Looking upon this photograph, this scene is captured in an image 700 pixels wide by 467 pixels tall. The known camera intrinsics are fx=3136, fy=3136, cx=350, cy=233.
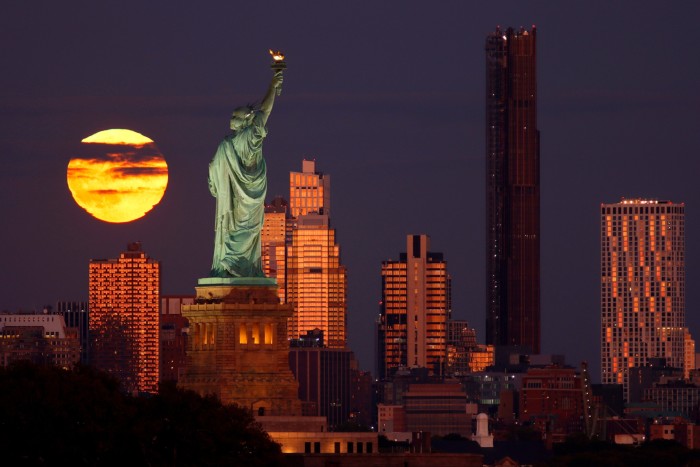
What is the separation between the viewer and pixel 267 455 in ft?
340

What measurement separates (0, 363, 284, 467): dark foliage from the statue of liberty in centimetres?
1955

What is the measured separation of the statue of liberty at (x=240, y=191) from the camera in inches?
4798

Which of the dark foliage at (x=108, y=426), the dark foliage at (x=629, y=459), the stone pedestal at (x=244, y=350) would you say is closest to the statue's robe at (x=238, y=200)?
the stone pedestal at (x=244, y=350)

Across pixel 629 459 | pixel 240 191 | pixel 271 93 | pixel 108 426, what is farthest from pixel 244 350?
pixel 629 459

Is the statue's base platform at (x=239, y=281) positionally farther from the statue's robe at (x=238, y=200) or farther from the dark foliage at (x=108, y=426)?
the dark foliage at (x=108, y=426)

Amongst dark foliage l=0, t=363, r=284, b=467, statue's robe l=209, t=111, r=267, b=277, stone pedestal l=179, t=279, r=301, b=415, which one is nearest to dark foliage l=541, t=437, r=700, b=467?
statue's robe l=209, t=111, r=267, b=277

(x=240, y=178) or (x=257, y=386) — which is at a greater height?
(x=240, y=178)

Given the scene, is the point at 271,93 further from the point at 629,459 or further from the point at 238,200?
the point at 629,459

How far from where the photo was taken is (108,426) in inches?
3863

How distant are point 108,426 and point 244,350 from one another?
23557 mm

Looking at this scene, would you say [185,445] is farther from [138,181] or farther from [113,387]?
[138,181]

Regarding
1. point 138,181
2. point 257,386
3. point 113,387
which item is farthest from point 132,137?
point 113,387

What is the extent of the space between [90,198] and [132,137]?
292cm

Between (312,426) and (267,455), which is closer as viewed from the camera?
(267,455)
